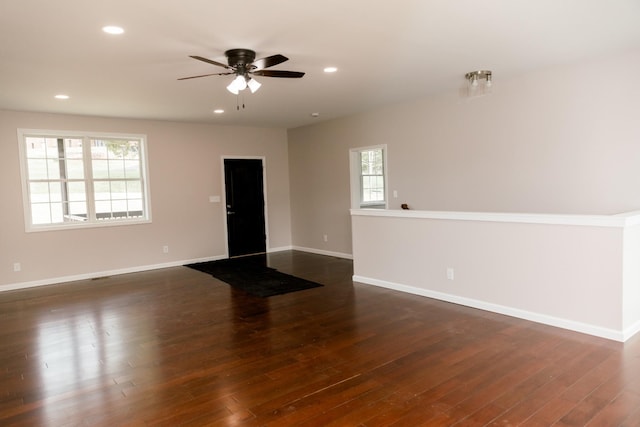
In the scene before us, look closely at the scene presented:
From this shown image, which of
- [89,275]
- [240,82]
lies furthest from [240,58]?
[89,275]

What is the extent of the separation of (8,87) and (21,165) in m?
1.74

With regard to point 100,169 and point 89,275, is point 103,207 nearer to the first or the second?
point 100,169

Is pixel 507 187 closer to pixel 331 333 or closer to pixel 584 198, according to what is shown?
pixel 584 198

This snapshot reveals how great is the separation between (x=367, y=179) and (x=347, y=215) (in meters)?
0.85

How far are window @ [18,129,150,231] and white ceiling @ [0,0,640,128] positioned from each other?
1.04 metres

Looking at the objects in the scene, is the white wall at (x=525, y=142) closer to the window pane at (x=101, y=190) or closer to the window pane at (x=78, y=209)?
the window pane at (x=101, y=190)

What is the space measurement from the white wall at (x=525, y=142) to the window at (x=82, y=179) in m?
3.69

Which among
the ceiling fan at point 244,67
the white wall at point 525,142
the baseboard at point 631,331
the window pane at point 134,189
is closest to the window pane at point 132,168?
the window pane at point 134,189

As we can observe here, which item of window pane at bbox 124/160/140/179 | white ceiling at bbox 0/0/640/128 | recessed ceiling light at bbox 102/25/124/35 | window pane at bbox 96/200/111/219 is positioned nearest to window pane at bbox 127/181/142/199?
window pane at bbox 124/160/140/179

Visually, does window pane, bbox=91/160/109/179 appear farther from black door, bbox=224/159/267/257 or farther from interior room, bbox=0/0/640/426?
black door, bbox=224/159/267/257

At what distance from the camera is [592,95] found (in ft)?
13.8

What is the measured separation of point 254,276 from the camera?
6172 mm

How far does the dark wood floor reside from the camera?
7.84 feet

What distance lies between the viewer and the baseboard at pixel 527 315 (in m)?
3.36
